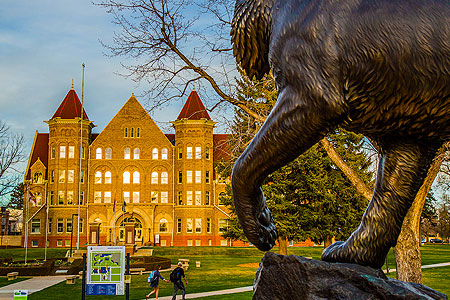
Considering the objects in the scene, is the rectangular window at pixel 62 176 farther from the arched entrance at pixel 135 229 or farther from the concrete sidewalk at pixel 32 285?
the concrete sidewalk at pixel 32 285

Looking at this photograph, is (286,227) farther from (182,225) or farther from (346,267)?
(182,225)

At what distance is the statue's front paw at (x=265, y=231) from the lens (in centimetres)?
233

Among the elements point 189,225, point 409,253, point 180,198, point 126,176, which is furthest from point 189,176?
point 409,253

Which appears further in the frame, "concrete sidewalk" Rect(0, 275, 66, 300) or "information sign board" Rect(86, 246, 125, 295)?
"concrete sidewalk" Rect(0, 275, 66, 300)

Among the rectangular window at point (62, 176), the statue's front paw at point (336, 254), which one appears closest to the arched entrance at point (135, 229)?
the rectangular window at point (62, 176)

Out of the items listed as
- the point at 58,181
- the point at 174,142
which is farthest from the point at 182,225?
the point at 58,181

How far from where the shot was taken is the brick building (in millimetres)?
48500

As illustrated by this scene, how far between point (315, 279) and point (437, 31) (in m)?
1.20

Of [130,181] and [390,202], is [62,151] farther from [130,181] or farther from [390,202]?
[390,202]

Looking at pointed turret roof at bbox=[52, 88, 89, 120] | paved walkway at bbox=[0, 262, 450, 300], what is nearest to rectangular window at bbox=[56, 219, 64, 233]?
pointed turret roof at bbox=[52, 88, 89, 120]

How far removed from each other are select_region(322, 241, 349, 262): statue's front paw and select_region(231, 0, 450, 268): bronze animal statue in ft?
1.53

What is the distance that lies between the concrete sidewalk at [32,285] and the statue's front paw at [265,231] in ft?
49.1

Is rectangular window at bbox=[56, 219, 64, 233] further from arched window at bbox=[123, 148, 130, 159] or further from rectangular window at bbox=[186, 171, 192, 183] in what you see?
rectangular window at bbox=[186, 171, 192, 183]

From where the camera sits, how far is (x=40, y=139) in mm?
53500
